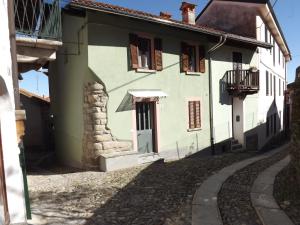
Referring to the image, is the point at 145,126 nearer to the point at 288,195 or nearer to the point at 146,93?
the point at 146,93

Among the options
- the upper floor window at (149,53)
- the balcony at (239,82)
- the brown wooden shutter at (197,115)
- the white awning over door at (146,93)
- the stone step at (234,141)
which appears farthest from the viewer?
the stone step at (234,141)

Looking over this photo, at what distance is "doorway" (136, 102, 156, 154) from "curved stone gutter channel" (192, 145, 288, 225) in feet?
13.5

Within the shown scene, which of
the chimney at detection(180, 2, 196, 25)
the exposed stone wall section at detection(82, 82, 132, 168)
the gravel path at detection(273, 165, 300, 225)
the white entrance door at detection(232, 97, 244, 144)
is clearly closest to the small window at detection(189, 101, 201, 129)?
the white entrance door at detection(232, 97, 244, 144)

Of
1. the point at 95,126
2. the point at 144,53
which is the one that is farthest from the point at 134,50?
the point at 95,126

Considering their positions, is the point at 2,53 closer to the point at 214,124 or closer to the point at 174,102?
the point at 174,102

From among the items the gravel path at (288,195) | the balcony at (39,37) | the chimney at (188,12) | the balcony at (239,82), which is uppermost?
the chimney at (188,12)

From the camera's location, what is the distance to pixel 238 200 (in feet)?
18.2

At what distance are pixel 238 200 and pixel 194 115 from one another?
7867 millimetres

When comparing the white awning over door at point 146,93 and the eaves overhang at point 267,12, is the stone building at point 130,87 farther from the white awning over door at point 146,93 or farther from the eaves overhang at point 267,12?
the eaves overhang at point 267,12

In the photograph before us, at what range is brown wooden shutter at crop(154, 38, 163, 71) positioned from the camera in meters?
11.5

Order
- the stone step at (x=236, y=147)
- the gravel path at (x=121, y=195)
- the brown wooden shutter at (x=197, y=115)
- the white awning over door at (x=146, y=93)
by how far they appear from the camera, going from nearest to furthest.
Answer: the gravel path at (x=121, y=195)
the white awning over door at (x=146, y=93)
the brown wooden shutter at (x=197, y=115)
the stone step at (x=236, y=147)

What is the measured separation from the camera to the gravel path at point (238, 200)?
15.5 feet

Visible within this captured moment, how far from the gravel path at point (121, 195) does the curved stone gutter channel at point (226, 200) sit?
22 centimetres

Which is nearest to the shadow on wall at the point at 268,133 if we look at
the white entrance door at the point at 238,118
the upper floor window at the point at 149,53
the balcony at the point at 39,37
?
the white entrance door at the point at 238,118
